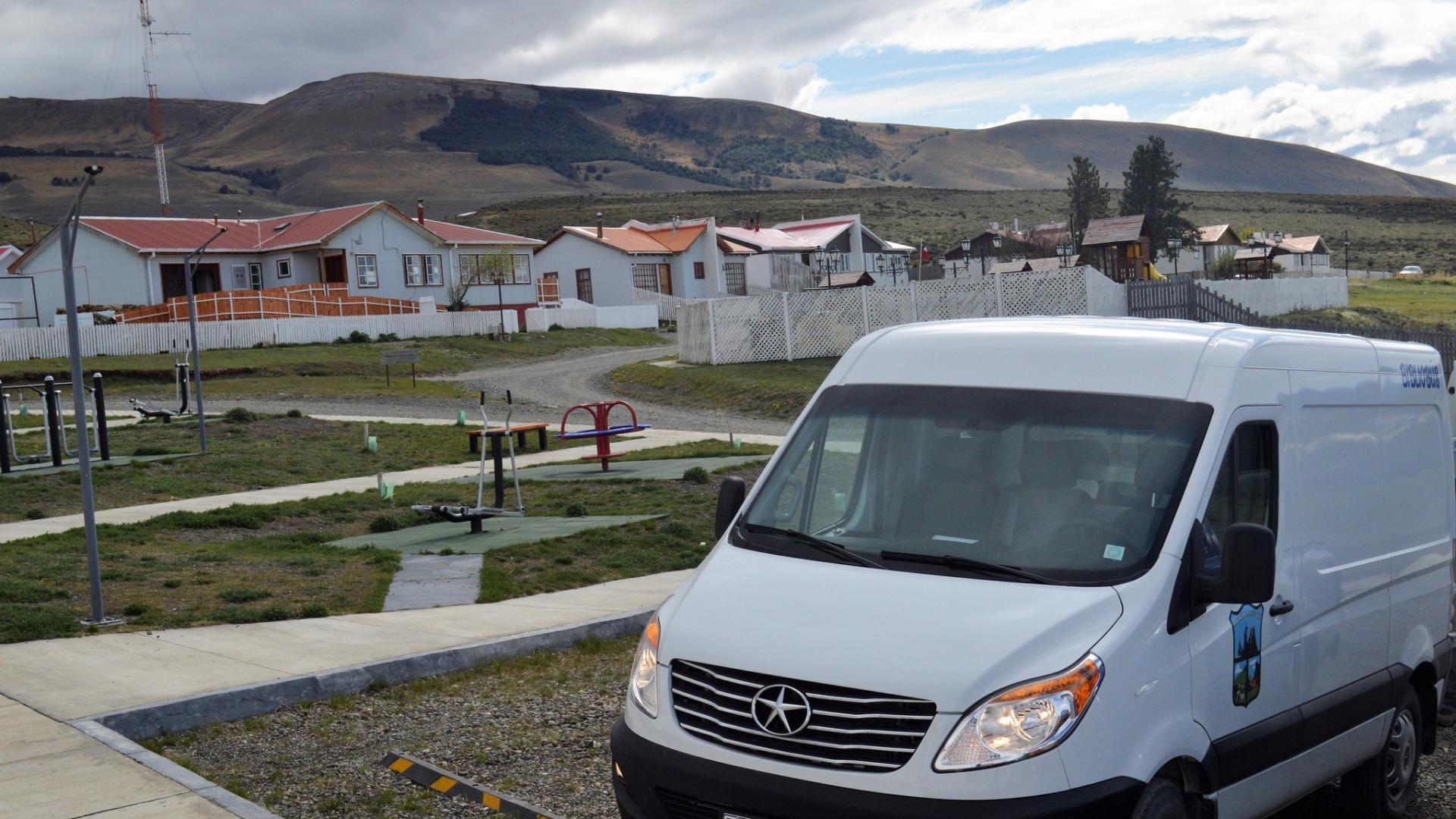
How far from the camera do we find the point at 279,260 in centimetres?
5694

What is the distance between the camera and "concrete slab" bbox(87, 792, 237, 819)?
515 centimetres

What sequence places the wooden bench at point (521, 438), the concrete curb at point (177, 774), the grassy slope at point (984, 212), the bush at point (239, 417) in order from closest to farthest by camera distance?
1. the concrete curb at point (177, 774)
2. the wooden bench at point (521, 438)
3. the bush at point (239, 417)
4. the grassy slope at point (984, 212)

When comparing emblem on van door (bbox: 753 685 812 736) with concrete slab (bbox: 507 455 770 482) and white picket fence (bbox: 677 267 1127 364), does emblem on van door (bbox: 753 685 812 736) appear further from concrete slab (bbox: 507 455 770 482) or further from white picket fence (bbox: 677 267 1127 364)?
white picket fence (bbox: 677 267 1127 364)

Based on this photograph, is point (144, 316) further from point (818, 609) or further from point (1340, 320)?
point (818, 609)

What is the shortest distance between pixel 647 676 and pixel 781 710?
71 cm

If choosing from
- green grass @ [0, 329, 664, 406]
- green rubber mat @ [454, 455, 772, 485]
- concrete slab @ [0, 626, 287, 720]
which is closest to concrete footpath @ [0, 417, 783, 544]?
green rubber mat @ [454, 455, 772, 485]

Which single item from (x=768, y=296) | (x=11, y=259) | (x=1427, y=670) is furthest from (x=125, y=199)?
(x=1427, y=670)

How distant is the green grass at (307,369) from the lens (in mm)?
32438

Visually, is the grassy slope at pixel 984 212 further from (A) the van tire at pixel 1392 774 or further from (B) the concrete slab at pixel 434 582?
(A) the van tire at pixel 1392 774

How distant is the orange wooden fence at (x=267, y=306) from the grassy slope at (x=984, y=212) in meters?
60.6

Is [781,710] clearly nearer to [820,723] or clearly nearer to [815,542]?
[820,723]

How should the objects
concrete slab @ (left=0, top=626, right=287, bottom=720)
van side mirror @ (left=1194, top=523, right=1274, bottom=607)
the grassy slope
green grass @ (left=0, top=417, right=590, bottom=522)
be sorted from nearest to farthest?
van side mirror @ (left=1194, top=523, right=1274, bottom=607)
concrete slab @ (left=0, top=626, right=287, bottom=720)
green grass @ (left=0, top=417, right=590, bottom=522)
the grassy slope

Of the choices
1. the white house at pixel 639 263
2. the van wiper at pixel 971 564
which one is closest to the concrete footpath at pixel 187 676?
the van wiper at pixel 971 564

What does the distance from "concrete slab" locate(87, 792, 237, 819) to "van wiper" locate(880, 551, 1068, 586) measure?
9.12ft
